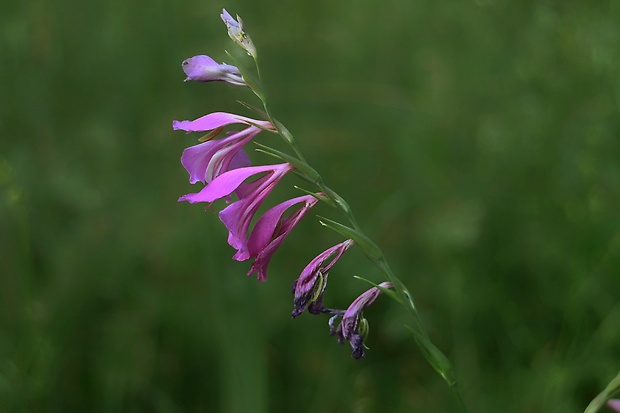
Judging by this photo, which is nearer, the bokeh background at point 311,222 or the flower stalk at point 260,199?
the flower stalk at point 260,199

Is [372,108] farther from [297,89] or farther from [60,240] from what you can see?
[60,240]

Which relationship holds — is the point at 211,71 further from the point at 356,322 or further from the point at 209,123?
the point at 356,322

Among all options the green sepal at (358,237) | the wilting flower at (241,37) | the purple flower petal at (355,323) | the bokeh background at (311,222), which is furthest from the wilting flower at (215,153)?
the bokeh background at (311,222)

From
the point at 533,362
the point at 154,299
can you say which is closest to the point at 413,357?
the point at 533,362

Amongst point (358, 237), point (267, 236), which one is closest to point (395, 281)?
point (358, 237)

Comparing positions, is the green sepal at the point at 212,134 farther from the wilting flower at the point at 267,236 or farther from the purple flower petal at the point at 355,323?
the purple flower petal at the point at 355,323

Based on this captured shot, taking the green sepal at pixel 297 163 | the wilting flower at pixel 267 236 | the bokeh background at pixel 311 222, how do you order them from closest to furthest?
the green sepal at pixel 297 163, the wilting flower at pixel 267 236, the bokeh background at pixel 311 222
